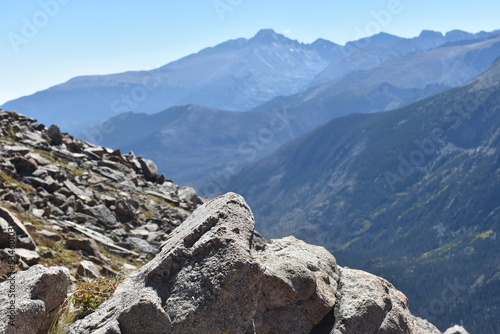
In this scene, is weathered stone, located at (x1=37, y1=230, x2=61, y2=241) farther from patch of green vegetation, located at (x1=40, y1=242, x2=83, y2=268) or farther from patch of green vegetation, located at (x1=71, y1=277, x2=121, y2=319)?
patch of green vegetation, located at (x1=71, y1=277, x2=121, y2=319)

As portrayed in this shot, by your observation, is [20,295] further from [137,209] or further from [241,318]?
[137,209]

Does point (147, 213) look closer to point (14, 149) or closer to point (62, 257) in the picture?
point (14, 149)

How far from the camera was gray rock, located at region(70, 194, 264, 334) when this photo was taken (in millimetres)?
9758

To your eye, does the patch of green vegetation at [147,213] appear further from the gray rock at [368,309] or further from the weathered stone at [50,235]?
the gray rock at [368,309]

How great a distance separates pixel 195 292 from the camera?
33.1 feet

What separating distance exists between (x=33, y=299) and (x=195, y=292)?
12.9ft

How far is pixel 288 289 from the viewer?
512 inches

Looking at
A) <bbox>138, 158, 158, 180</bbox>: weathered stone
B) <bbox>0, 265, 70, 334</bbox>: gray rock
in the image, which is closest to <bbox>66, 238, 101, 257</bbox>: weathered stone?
<bbox>0, 265, 70, 334</bbox>: gray rock

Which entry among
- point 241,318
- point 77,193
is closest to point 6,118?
point 77,193

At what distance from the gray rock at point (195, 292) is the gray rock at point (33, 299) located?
850mm

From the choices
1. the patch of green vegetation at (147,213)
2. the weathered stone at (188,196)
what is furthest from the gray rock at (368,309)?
the weathered stone at (188,196)

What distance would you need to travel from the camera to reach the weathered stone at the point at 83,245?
23.6 m

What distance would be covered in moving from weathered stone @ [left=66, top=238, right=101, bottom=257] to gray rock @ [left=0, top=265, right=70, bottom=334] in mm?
12205

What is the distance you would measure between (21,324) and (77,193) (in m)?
24.1
